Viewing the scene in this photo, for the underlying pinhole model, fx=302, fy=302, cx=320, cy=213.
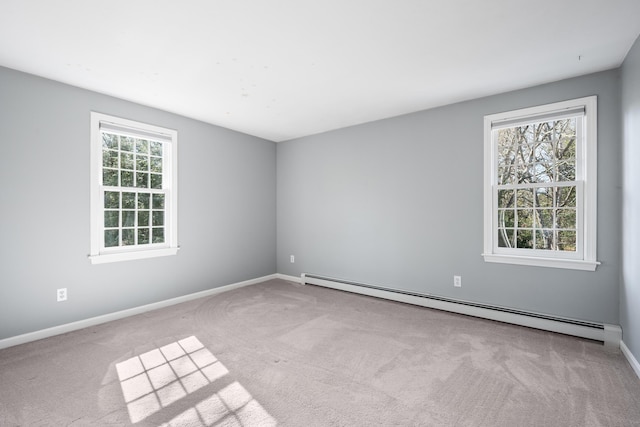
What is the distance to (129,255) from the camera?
3488mm

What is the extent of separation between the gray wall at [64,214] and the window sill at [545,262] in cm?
370

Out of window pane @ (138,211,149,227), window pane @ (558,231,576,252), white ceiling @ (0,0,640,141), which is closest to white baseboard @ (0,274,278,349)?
window pane @ (138,211,149,227)

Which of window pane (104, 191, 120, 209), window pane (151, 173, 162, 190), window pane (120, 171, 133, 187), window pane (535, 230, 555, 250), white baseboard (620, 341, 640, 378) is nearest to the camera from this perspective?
white baseboard (620, 341, 640, 378)

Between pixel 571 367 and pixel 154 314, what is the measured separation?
403 centimetres

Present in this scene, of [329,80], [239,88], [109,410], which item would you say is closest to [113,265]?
[109,410]

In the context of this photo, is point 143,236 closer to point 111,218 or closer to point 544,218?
point 111,218

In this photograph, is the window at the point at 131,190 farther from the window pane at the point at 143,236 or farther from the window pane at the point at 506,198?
the window pane at the point at 506,198

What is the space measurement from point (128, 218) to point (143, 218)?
0.57ft

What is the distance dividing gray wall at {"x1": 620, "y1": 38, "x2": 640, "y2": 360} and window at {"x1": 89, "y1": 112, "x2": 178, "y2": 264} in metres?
4.58

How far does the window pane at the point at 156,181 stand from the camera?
150 inches

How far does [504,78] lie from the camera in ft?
9.68

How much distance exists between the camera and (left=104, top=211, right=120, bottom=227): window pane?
337 cm

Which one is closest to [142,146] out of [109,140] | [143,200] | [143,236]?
[109,140]

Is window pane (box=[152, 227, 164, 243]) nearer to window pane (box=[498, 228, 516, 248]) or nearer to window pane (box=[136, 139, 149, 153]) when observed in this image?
window pane (box=[136, 139, 149, 153])
